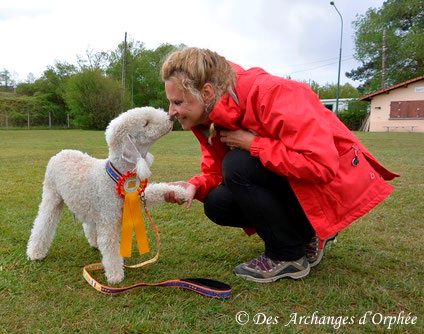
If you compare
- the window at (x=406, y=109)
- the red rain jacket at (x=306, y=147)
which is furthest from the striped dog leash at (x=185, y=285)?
the window at (x=406, y=109)

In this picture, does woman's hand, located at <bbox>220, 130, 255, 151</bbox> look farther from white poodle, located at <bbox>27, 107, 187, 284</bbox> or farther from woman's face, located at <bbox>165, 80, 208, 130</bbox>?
white poodle, located at <bbox>27, 107, 187, 284</bbox>

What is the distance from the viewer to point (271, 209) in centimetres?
228

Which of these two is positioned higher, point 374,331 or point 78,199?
point 78,199

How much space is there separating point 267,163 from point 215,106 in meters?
0.39

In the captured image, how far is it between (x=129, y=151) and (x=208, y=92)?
518 millimetres

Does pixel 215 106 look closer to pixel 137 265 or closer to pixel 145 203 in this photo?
pixel 145 203

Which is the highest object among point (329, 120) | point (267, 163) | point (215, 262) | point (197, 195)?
point (329, 120)

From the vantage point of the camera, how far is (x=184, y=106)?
2197 mm

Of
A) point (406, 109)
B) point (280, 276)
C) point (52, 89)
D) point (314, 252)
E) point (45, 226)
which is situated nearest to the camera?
point (280, 276)

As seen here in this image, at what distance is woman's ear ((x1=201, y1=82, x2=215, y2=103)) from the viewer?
2.14 metres

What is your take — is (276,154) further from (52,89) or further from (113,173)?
(52,89)

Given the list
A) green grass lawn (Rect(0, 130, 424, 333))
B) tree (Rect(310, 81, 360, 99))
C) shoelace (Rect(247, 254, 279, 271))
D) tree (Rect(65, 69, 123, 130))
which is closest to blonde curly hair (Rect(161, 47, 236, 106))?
shoelace (Rect(247, 254, 279, 271))

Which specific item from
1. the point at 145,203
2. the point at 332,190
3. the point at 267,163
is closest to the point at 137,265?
the point at 145,203

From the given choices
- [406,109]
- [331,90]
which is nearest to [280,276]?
[406,109]
